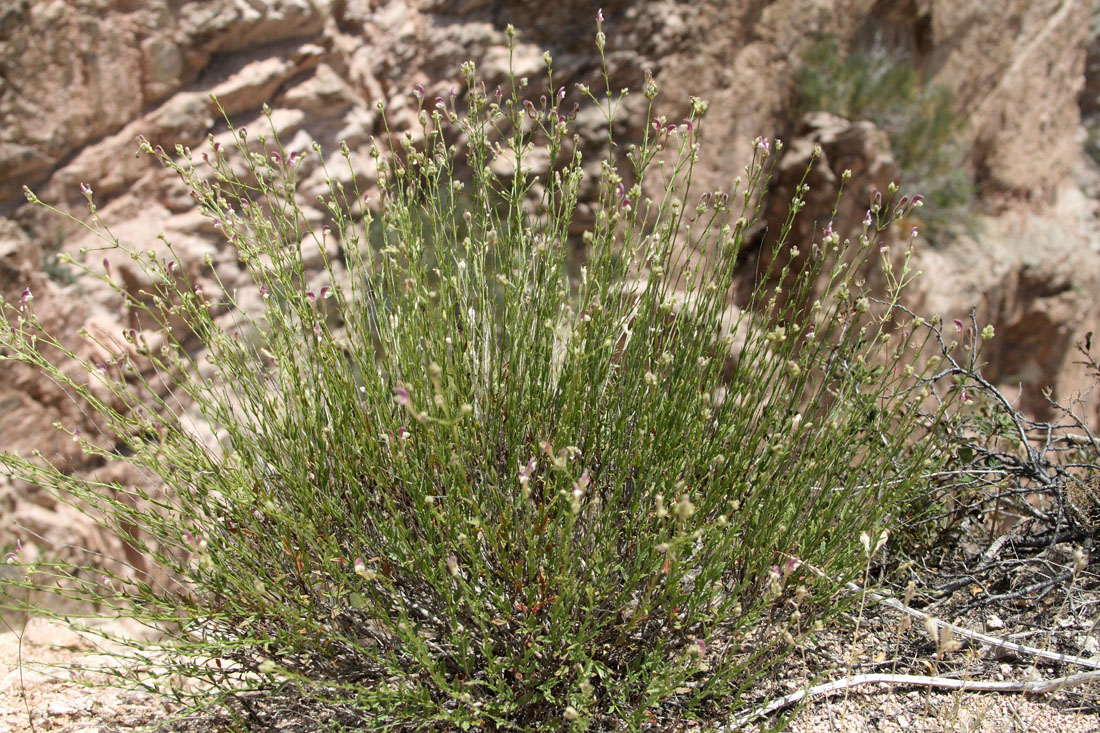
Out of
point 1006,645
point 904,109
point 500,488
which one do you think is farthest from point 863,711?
point 904,109

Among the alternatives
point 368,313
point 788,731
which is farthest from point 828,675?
point 368,313

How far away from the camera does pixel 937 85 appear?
716 cm

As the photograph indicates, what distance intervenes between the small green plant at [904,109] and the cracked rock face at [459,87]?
0.57ft

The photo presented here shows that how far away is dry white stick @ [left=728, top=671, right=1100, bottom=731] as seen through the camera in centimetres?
189

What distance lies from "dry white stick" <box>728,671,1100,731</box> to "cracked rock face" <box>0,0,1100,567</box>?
Answer: 3.01m

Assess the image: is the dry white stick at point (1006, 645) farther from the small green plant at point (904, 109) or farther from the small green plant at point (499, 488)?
the small green plant at point (904, 109)

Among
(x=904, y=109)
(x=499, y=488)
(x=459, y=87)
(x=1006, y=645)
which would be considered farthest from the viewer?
(x=904, y=109)

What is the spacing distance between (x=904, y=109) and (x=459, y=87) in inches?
154

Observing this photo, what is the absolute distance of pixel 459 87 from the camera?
5844mm

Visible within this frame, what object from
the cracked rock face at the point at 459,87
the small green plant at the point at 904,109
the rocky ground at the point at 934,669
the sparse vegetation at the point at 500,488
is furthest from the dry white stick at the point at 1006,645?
the small green plant at the point at 904,109

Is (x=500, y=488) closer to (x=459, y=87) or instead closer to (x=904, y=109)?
(x=459, y=87)

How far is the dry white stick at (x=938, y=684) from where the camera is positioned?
189cm

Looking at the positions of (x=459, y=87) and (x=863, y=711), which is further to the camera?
(x=459, y=87)

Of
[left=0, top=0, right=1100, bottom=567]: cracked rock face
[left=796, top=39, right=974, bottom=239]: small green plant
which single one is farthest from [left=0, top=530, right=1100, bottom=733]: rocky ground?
[left=796, top=39, right=974, bottom=239]: small green plant
